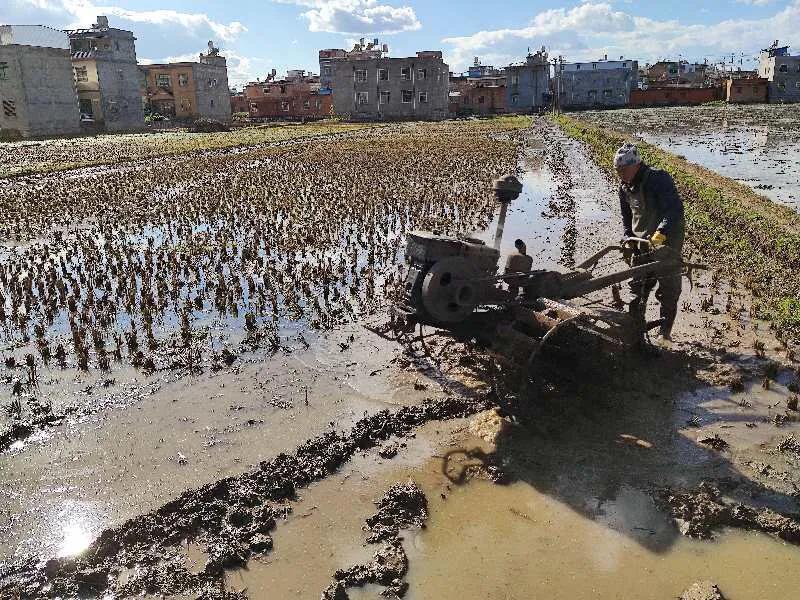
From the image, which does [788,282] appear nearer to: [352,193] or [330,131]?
[352,193]

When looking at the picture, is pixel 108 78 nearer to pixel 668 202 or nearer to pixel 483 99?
pixel 483 99

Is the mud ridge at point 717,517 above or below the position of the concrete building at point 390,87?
below

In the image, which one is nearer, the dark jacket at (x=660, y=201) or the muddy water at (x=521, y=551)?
the muddy water at (x=521, y=551)

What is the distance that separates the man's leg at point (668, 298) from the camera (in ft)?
19.3

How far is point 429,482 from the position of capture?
415cm

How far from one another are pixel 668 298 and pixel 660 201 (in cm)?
96

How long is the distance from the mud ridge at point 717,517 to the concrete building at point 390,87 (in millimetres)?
52795

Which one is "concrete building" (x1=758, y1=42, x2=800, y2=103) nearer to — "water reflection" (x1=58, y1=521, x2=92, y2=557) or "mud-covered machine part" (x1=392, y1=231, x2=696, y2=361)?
"mud-covered machine part" (x1=392, y1=231, x2=696, y2=361)

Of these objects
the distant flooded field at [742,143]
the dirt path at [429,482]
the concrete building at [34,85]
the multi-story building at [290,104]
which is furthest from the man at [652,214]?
the multi-story building at [290,104]

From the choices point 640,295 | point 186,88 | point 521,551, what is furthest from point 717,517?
point 186,88

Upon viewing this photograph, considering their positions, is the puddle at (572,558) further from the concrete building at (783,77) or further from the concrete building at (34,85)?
the concrete building at (783,77)

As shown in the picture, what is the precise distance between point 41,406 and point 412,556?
3.45m

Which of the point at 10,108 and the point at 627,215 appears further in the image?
the point at 10,108

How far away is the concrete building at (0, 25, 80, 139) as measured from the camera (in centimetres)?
3772
